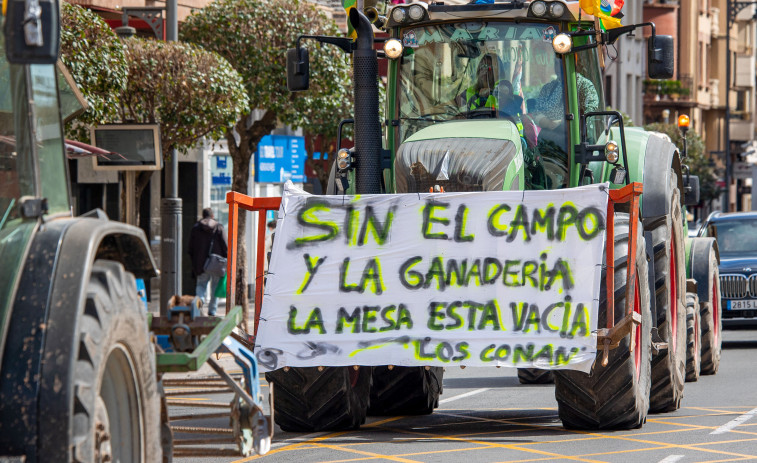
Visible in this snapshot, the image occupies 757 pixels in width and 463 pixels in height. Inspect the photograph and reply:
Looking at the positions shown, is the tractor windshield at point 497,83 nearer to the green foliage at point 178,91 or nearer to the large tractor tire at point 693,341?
the large tractor tire at point 693,341

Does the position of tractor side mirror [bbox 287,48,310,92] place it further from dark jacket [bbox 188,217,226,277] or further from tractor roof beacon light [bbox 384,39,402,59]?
dark jacket [bbox 188,217,226,277]

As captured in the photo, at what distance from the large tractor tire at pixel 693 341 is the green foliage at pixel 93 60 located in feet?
21.2

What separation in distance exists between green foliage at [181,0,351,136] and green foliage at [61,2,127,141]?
23.2 ft

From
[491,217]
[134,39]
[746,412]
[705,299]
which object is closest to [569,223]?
[491,217]

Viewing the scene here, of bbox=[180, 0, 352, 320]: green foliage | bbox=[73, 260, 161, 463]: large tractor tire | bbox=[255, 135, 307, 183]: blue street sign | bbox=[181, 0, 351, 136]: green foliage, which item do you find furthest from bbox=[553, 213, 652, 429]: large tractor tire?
bbox=[255, 135, 307, 183]: blue street sign

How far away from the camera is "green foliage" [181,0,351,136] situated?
25.1 meters

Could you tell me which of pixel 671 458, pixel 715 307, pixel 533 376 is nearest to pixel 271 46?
pixel 715 307

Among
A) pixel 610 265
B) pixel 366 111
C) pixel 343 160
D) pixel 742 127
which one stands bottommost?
pixel 742 127

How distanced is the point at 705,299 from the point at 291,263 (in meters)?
7.70

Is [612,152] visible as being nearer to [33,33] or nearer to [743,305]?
[33,33]

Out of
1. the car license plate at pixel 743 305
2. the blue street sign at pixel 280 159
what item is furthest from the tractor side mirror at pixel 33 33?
the blue street sign at pixel 280 159

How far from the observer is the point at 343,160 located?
39.1 feet

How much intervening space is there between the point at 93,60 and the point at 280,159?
57.1 feet

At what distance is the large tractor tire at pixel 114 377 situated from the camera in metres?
5.11
